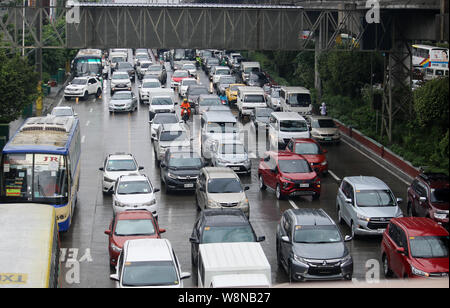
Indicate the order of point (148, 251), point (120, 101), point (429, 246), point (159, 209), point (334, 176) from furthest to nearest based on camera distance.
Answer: point (120, 101) < point (334, 176) < point (159, 209) < point (429, 246) < point (148, 251)

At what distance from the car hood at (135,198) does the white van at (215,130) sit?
389 inches

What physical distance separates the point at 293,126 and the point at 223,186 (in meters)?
12.9

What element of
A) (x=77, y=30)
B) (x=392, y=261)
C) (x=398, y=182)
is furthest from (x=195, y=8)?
(x=392, y=261)

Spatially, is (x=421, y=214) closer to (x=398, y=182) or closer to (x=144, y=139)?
(x=398, y=182)

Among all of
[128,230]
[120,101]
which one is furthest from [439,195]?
[120,101]

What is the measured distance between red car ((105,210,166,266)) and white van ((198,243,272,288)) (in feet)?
11.7

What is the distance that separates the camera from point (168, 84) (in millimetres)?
67688

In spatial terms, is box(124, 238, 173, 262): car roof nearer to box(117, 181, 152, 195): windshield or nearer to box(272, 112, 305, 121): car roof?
box(117, 181, 152, 195): windshield

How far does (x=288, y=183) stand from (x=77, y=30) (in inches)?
718

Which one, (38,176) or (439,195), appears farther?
Answer: (439,195)

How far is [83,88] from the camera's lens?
57938 mm

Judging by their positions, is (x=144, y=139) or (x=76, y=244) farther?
(x=144, y=139)

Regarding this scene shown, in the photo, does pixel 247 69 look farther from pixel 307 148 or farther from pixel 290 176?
pixel 290 176

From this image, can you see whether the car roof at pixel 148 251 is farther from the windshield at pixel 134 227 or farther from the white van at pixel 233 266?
the windshield at pixel 134 227
